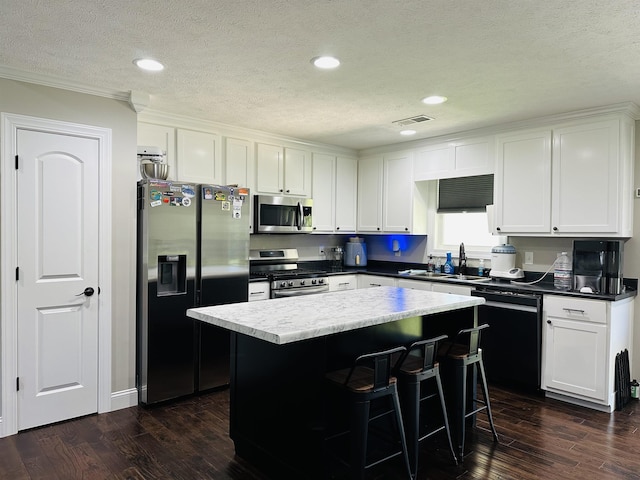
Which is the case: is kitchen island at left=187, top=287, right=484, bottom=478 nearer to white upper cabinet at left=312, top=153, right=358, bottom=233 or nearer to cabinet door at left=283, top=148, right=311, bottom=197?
cabinet door at left=283, top=148, right=311, bottom=197

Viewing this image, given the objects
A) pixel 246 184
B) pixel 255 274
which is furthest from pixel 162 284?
pixel 246 184

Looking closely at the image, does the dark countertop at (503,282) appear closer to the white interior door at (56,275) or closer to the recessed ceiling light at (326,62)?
the recessed ceiling light at (326,62)

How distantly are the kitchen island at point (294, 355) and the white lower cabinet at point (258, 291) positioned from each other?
1.46 metres

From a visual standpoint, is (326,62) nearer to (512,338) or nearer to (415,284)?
(415,284)

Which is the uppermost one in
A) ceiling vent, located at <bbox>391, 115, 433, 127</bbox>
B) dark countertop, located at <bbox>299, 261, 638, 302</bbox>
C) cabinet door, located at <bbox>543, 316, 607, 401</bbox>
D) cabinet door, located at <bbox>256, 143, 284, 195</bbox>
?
ceiling vent, located at <bbox>391, 115, 433, 127</bbox>

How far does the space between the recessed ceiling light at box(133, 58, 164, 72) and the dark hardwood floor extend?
2.41 metres

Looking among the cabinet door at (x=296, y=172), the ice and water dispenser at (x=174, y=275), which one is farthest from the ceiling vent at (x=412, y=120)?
the ice and water dispenser at (x=174, y=275)

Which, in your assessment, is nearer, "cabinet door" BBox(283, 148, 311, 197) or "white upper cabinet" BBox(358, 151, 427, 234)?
"cabinet door" BBox(283, 148, 311, 197)

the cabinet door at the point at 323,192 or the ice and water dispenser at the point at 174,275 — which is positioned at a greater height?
the cabinet door at the point at 323,192

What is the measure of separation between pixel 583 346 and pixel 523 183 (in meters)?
1.47

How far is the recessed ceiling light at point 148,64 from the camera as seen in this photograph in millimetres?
2765

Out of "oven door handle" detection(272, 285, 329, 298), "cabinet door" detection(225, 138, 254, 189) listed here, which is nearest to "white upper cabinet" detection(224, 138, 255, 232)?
"cabinet door" detection(225, 138, 254, 189)

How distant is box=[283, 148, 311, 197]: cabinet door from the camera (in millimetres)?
4938

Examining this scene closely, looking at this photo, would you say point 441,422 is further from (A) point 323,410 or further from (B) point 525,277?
(B) point 525,277
